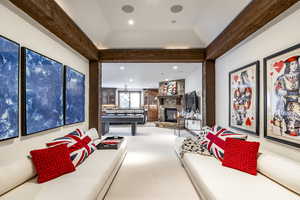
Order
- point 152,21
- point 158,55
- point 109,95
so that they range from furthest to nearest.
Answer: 1. point 109,95
2. point 158,55
3. point 152,21

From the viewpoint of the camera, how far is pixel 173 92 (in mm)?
8195

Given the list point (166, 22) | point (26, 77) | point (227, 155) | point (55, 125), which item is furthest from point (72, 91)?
point (227, 155)

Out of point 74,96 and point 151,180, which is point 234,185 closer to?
point 151,180

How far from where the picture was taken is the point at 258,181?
166 cm

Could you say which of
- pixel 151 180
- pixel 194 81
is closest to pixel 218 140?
pixel 151 180

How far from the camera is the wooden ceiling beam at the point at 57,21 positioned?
5.72 feet

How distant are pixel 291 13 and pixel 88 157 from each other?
3.33 metres

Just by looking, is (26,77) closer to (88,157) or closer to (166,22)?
(88,157)

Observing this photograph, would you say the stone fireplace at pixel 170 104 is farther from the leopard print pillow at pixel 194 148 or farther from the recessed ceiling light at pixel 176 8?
the recessed ceiling light at pixel 176 8

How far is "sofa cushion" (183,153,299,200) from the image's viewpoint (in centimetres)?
141

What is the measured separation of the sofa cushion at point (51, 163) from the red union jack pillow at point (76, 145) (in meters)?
0.16

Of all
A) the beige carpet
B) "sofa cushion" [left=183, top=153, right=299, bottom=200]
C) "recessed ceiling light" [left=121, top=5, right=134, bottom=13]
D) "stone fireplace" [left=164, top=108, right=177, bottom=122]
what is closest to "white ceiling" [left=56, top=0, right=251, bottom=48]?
"recessed ceiling light" [left=121, top=5, right=134, bottom=13]

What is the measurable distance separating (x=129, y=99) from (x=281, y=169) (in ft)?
34.8

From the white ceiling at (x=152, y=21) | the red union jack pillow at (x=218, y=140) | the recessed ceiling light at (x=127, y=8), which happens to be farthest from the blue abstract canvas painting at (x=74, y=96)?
the red union jack pillow at (x=218, y=140)
